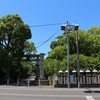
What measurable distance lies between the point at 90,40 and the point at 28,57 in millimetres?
12229

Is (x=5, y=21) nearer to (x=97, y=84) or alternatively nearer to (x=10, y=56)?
(x=10, y=56)

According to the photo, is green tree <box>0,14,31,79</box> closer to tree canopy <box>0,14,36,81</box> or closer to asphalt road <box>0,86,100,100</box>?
tree canopy <box>0,14,36,81</box>

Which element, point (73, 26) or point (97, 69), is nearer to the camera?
point (73, 26)

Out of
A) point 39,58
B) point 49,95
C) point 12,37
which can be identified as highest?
point 12,37

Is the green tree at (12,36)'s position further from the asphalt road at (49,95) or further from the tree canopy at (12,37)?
the asphalt road at (49,95)

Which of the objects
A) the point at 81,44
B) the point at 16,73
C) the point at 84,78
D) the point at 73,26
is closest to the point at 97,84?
the point at 84,78

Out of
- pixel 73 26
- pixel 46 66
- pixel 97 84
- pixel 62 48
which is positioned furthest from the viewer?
pixel 46 66

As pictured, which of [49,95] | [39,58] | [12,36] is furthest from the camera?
[39,58]

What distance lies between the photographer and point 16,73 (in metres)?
48.9

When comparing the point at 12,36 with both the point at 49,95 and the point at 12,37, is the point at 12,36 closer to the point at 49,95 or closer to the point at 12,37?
the point at 12,37

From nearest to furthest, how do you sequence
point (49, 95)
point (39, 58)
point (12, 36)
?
1. point (49, 95)
2. point (12, 36)
3. point (39, 58)

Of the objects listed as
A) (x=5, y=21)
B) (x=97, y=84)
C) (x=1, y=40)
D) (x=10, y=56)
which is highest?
(x=5, y=21)

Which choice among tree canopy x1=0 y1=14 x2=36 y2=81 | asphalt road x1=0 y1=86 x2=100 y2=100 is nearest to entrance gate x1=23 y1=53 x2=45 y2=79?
tree canopy x1=0 y1=14 x2=36 y2=81

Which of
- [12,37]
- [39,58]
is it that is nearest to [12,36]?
[12,37]
